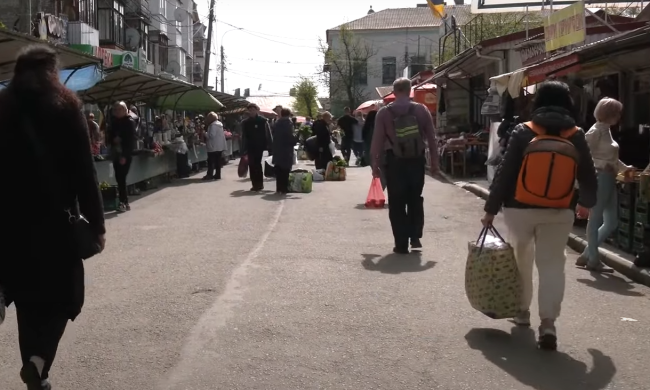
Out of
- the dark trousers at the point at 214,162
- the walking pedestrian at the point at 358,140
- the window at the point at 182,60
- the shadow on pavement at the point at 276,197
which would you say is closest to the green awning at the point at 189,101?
the dark trousers at the point at 214,162

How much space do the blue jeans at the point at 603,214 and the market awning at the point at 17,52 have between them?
18.9ft

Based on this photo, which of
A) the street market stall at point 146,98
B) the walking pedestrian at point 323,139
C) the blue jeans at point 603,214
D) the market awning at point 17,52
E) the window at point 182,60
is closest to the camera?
the blue jeans at point 603,214

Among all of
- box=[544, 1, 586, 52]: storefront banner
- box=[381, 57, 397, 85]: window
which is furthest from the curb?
box=[381, 57, 397, 85]: window

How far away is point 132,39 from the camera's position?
39781mm

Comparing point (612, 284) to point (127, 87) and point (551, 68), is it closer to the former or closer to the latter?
point (551, 68)

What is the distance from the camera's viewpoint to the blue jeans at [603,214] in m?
8.49

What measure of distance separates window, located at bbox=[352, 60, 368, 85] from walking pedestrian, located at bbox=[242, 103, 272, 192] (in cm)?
5665

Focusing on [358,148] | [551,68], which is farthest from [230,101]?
[551,68]

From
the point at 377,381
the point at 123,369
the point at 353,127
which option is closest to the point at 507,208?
the point at 377,381

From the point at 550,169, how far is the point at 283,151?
445 inches

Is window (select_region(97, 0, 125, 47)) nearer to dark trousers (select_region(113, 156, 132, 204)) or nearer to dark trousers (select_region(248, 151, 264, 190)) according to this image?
dark trousers (select_region(248, 151, 264, 190))

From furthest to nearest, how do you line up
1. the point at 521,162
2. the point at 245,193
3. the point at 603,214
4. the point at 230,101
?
1. the point at 230,101
2. the point at 245,193
3. the point at 603,214
4. the point at 521,162

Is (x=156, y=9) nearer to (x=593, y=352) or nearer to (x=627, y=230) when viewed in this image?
(x=627, y=230)

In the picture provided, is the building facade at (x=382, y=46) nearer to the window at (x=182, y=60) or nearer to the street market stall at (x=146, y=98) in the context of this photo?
the window at (x=182, y=60)
